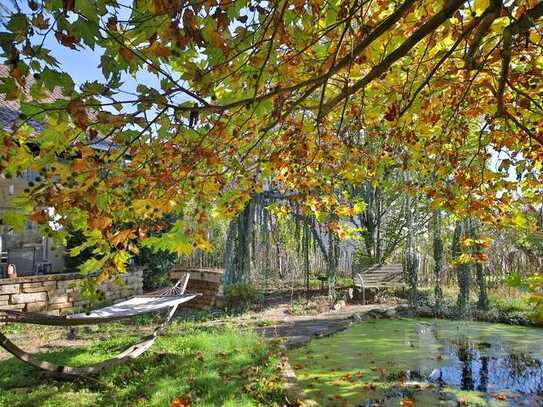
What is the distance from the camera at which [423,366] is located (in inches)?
197

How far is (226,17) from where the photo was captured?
1.66 m

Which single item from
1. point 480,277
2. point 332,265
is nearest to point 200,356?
point 332,265

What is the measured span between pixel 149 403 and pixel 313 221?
20.9 feet

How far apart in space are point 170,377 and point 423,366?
2.72 m

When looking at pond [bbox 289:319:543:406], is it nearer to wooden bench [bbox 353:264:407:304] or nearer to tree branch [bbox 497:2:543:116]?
wooden bench [bbox 353:264:407:304]

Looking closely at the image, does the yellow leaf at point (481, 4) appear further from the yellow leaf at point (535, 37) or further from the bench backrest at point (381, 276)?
the bench backrest at point (381, 276)

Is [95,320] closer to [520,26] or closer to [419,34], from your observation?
[419,34]

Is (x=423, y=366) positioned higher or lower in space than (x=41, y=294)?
lower

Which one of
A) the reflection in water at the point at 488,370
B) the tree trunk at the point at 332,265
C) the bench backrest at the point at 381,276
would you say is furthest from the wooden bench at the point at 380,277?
the reflection in water at the point at 488,370

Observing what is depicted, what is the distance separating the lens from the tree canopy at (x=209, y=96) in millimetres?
1452

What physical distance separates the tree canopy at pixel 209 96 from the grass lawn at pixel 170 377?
1486 millimetres

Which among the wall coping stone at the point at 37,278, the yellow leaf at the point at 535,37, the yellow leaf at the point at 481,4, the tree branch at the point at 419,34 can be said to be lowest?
the wall coping stone at the point at 37,278

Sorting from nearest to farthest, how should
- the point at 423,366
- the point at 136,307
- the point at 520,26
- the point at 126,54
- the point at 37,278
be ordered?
the point at 126,54 → the point at 520,26 → the point at 423,366 → the point at 136,307 → the point at 37,278

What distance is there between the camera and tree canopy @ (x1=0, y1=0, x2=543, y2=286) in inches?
57.2
